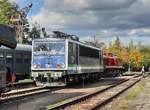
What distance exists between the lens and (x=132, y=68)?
133625 mm

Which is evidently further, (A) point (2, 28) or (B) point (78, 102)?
(B) point (78, 102)

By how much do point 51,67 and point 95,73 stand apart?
41.8 feet

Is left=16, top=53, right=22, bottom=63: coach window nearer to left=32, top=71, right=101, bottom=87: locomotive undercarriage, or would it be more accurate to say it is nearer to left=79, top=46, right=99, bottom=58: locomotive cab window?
left=32, top=71, right=101, bottom=87: locomotive undercarriage

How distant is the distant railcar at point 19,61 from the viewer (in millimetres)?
33375

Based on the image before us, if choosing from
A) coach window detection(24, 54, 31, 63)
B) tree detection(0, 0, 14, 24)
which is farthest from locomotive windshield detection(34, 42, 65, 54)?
tree detection(0, 0, 14, 24)

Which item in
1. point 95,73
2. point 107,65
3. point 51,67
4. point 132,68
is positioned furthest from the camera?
point 132,68

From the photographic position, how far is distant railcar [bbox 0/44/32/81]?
33.4m

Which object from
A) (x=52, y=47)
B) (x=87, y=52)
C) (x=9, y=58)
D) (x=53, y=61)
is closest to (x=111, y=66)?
(x=87, y=52)

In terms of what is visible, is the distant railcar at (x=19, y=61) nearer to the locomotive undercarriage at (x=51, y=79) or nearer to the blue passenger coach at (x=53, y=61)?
the blue passenger coach at (x=53, y=61)

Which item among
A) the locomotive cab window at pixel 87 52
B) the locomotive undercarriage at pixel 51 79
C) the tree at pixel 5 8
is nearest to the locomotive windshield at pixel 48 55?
the locomotive undercarriage at pixel 51 79

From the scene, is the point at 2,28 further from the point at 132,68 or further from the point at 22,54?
the point at 132,68

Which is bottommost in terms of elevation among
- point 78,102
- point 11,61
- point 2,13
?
point 78,102

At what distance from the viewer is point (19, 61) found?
3538cm

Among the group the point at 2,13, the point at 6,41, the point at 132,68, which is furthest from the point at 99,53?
the point at 132,68
